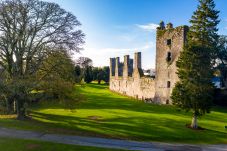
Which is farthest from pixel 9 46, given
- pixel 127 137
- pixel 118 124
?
pixel 127 137

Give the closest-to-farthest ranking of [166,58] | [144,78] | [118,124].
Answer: [118,124]
[166,58]
[144,78]

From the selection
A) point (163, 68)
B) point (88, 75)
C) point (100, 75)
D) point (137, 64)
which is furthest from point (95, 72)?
point (163, 68)

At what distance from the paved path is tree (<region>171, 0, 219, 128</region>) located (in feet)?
24.7

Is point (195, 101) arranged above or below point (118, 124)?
above

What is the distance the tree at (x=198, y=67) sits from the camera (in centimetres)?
3111

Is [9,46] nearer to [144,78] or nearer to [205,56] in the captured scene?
[205,56]

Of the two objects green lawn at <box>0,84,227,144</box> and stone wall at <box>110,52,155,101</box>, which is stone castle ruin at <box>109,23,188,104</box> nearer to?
stone wall at <box>110,52,155,101</box>

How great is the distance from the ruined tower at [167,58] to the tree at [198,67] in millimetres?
16465

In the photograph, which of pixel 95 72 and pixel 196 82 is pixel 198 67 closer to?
pixel 196 82

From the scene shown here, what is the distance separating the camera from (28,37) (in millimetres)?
32188

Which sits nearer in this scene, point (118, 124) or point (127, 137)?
point (127, 137)

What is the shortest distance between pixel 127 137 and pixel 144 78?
36.7m

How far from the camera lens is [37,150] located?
1939 cm

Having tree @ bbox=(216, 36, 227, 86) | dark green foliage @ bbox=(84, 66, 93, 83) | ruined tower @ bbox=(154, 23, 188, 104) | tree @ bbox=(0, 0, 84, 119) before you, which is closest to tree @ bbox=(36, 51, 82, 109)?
tree @ bbox=(0, 0, 84, 119)
